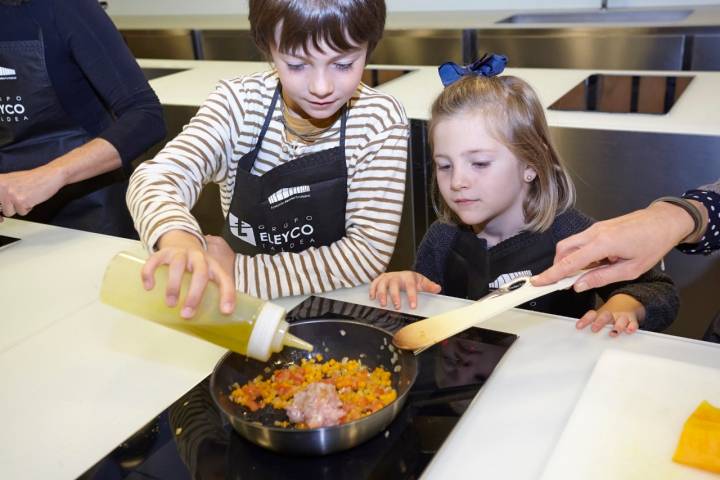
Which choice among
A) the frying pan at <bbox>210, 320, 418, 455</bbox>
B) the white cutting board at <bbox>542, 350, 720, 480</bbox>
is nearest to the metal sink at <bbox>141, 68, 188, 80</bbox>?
the frying pan at <bbox>210, 320, 418, 455</bbox>

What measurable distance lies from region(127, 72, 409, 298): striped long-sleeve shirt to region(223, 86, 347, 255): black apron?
18mm

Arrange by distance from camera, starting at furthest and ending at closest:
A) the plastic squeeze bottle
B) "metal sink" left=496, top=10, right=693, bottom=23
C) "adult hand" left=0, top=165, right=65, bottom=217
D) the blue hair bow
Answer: "metal sink" left=496, top=10, right=693, bottom=23
"adult hand" left=0, top=165, right=65, bottom=217
the blue hair bow
the plastic squeeze bottle

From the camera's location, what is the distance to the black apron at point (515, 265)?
4.61 feet

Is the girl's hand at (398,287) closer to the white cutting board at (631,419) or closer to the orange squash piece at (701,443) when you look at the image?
the white cutting board at (631,419)

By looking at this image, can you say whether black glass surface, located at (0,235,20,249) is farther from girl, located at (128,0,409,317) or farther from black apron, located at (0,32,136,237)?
girl, located at (128,0,409,317)

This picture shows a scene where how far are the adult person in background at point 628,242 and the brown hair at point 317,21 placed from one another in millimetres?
486

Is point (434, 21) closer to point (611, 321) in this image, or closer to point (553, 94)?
point (553, 94)

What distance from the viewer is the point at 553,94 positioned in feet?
7.15

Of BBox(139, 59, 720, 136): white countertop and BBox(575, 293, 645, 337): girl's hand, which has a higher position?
BBox(139, 59, 720, 136): white countertop

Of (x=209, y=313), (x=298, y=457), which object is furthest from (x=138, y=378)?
(x=298, y=457)

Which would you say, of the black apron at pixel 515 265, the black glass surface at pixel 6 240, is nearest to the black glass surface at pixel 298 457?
the black apron at pixel 515 265

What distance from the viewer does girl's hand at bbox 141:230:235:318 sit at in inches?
33.0

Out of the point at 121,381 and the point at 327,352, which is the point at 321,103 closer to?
the point at 327,352

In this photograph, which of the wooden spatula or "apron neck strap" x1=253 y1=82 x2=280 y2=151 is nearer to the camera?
the wooden spatula
